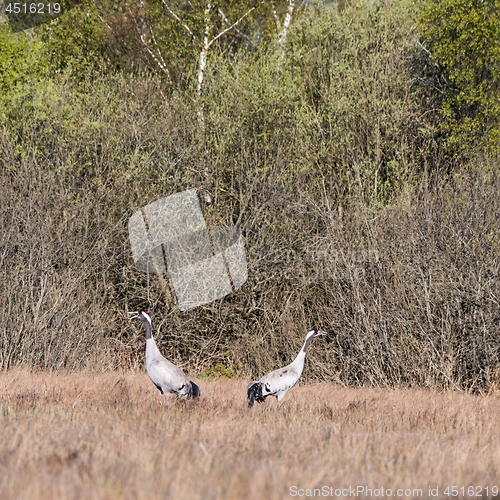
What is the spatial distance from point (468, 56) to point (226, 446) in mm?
15686

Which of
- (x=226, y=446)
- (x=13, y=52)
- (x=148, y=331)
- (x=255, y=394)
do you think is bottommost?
(x=255, y=394)

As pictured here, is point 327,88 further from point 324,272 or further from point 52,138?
point 52,138

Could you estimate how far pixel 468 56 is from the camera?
17.0 metres

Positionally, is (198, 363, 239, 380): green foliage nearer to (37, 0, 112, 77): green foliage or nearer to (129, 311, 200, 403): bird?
(129, 311, 200, 403): bird

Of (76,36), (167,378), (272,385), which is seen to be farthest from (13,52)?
(272,385)

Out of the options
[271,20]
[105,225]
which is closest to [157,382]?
[105,225]

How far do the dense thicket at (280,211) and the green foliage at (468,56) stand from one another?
0.54m

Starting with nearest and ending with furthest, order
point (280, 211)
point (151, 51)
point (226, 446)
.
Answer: point (226, 446), point (280, 211), point (151, 51)

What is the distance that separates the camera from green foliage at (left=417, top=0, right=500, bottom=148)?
16297 mm

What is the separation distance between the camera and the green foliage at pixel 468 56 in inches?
642

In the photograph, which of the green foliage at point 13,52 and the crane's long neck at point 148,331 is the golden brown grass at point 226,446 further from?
the green foliage at point 13,52

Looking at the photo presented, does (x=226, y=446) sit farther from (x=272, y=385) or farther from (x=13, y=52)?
(x=13, y=52)

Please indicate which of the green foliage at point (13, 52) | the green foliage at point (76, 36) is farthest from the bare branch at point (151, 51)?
the green foliage at point (13, 52)

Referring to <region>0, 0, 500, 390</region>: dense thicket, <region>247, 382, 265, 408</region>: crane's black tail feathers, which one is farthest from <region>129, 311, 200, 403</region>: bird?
<region>0, 0, 500, 390</region>: dense thicket
